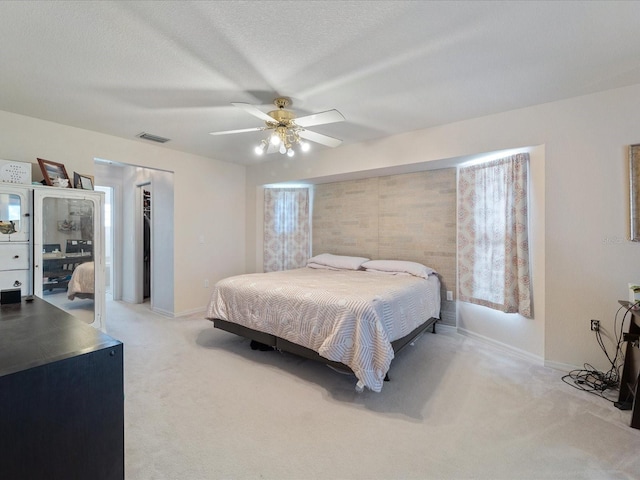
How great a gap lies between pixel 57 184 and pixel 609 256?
16.2ft

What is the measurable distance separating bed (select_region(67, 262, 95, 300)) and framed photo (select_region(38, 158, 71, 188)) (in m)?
0.84

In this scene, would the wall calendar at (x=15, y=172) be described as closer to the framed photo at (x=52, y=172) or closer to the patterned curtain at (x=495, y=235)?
the framed photo at (x=52, y=172)

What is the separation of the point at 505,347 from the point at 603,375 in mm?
728

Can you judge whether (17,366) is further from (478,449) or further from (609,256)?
(609,256)

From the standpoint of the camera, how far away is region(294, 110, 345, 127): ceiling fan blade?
2.21m

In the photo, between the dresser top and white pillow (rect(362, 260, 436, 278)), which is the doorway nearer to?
white pillow (rect(362, 260, 436, 278))

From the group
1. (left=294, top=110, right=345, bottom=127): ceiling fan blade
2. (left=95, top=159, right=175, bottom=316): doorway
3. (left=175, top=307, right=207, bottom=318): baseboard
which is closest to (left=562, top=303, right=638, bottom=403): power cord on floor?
(left=294, top=110, right=345, bottom=127): ceiling fan blade

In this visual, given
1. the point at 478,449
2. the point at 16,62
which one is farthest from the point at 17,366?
the point at 16,62

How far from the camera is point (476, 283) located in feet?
10.6

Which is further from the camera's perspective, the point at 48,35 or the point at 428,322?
the point at 428,322

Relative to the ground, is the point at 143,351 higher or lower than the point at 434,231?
lower

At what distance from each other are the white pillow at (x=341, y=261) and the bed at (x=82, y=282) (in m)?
2.59

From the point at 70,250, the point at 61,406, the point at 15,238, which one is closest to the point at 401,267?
the point at 61,406

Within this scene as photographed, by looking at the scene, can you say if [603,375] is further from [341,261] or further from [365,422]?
[341,261]
